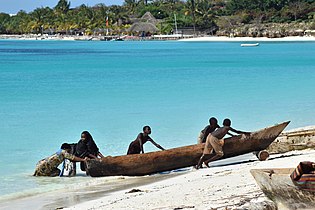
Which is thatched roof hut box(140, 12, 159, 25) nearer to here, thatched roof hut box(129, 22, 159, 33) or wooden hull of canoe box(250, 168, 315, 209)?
thatched roof hut box(129, 22, 159, 33)

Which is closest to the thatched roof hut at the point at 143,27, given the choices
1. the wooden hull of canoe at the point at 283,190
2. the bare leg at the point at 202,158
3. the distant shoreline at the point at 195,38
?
the distant shoreline at the point at 195,38

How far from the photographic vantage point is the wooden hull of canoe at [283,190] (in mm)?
5961

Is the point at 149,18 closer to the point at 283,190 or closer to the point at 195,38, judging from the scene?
the point at 195,38

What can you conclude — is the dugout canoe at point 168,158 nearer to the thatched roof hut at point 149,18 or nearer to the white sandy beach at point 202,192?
the white sandy beach at point 202,192

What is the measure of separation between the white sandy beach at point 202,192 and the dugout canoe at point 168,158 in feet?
1.01

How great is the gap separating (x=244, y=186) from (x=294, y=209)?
1.83m

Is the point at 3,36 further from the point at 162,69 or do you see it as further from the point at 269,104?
the point at 269,104

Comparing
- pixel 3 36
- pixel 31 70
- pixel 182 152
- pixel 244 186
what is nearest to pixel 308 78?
pixel 31 70

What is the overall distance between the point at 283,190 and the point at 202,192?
75.3 inches

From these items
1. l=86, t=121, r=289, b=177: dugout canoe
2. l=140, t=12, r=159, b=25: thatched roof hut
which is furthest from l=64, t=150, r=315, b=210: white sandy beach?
l=140, t=12, r=159, b=25: thatched roof hut

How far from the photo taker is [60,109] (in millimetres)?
23031

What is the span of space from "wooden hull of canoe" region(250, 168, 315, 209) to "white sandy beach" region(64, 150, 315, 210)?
0.46 feet

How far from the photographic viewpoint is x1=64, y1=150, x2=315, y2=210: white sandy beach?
7.11 m

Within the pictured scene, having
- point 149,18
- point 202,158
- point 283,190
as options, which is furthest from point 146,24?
point 283,190
